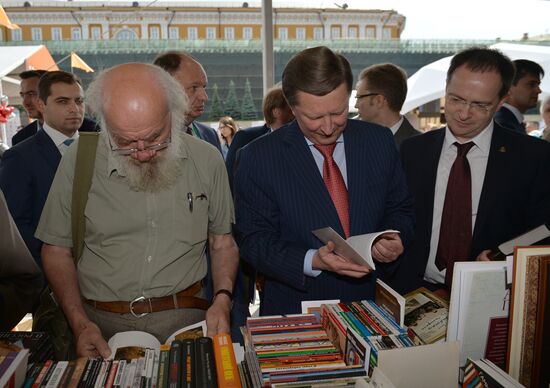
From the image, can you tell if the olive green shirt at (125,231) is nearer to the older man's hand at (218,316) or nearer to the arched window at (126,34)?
the older man's hand at (218,316)

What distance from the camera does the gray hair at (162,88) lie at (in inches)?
66.7

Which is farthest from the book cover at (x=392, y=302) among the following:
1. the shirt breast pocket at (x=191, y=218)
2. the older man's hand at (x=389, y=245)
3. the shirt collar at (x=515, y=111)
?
the shirt collar at (x=515, y=111)

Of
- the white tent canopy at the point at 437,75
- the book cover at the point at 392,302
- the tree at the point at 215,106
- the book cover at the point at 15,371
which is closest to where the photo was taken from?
the book cover at the point at 15,371

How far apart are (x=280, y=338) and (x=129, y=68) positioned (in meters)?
1.13

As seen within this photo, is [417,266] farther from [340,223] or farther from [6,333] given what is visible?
[6,333]

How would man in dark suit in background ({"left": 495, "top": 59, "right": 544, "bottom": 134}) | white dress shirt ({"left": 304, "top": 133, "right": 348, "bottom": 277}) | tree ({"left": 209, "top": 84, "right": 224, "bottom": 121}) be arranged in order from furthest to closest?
tree ({"left": 209, "top": 84, "right": 224, "bottom": 121})
man in dark suit in background ({"left": 495, "top": 59, "right": 544, "bottom": 134})
white dress shirt ({"left": 304, "top": 133, "right": 348, "bottom": 277})

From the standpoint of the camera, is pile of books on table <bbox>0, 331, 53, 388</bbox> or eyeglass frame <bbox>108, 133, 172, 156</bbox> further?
eyeglass frame <bbox>108, 133, 172, 156</bbox>

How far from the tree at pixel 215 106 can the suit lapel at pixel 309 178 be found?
353 cm

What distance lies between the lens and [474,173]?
199 cm

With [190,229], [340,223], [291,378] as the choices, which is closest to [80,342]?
[190,229]

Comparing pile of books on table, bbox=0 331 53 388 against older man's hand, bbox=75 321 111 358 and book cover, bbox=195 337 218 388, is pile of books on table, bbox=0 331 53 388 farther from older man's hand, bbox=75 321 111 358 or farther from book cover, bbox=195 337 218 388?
book cover, bbox=195 337 218 388

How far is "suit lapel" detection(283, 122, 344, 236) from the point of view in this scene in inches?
69.4

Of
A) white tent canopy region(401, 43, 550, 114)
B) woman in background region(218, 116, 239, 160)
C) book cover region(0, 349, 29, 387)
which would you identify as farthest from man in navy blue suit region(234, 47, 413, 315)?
woman in background region(218, 116, 239, 160)

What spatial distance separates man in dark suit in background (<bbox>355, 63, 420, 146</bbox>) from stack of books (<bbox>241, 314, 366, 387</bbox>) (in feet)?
7.37
